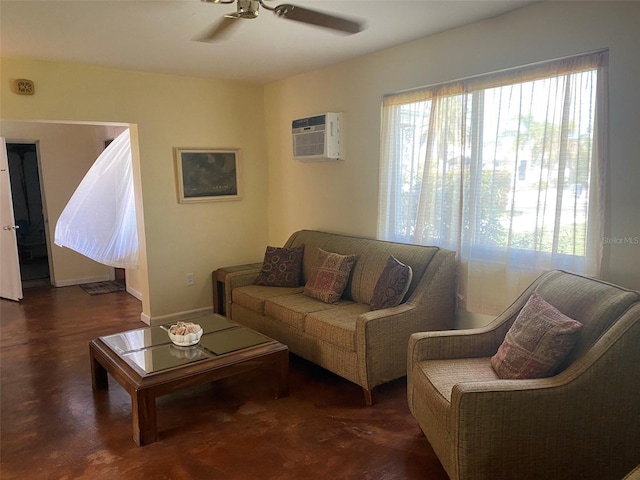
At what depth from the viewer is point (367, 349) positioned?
292 centimetres

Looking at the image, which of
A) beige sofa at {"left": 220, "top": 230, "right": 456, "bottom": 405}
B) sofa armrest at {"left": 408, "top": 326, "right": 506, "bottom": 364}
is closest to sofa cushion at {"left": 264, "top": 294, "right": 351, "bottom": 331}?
beige sofa at {"left": 220, "top": 230, "right": 456, "bottom": 405}

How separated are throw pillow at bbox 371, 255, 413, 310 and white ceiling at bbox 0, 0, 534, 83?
63.3 inches

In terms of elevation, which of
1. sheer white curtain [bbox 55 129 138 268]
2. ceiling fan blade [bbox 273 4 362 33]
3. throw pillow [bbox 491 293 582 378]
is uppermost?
ceiling fan blade [bbox 273 4 362 33]

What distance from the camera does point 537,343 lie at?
211 cm

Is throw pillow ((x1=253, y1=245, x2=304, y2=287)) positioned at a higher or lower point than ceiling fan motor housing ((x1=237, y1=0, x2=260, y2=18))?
lower

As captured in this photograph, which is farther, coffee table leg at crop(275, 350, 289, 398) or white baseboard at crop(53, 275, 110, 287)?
white baseboard at crop(53, 275, 110, 287)

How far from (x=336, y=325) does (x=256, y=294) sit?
1.05 meters

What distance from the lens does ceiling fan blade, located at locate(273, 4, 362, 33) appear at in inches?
87.0

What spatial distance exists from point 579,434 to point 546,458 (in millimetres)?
170

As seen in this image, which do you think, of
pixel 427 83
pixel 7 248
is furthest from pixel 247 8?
pixel 7 248

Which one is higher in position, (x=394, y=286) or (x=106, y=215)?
(x=106, y=215)

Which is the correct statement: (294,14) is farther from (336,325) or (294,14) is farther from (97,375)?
(97,375)

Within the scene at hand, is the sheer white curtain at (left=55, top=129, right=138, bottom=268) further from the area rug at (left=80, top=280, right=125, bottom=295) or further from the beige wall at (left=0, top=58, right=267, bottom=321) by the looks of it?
the area rug at (left=80, top=280, right=125, bottom=295)

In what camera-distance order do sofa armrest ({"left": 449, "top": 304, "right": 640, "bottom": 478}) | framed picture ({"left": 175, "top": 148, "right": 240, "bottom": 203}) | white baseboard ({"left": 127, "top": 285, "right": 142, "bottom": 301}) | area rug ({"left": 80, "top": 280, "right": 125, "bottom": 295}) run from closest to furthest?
sofa armrest ({"left": 449, "top": 304, "right": 640, "bottom": 478}) → framed picture ({"left": 175, "top": 148, "right": 240, "bottom": 203}) → white baseboard ({"left": 127, "top": 285, "right": 142, "bottom": 301}) → area rug ({"left": 80, "top": 280, "right": 125, "bottom": 295})
